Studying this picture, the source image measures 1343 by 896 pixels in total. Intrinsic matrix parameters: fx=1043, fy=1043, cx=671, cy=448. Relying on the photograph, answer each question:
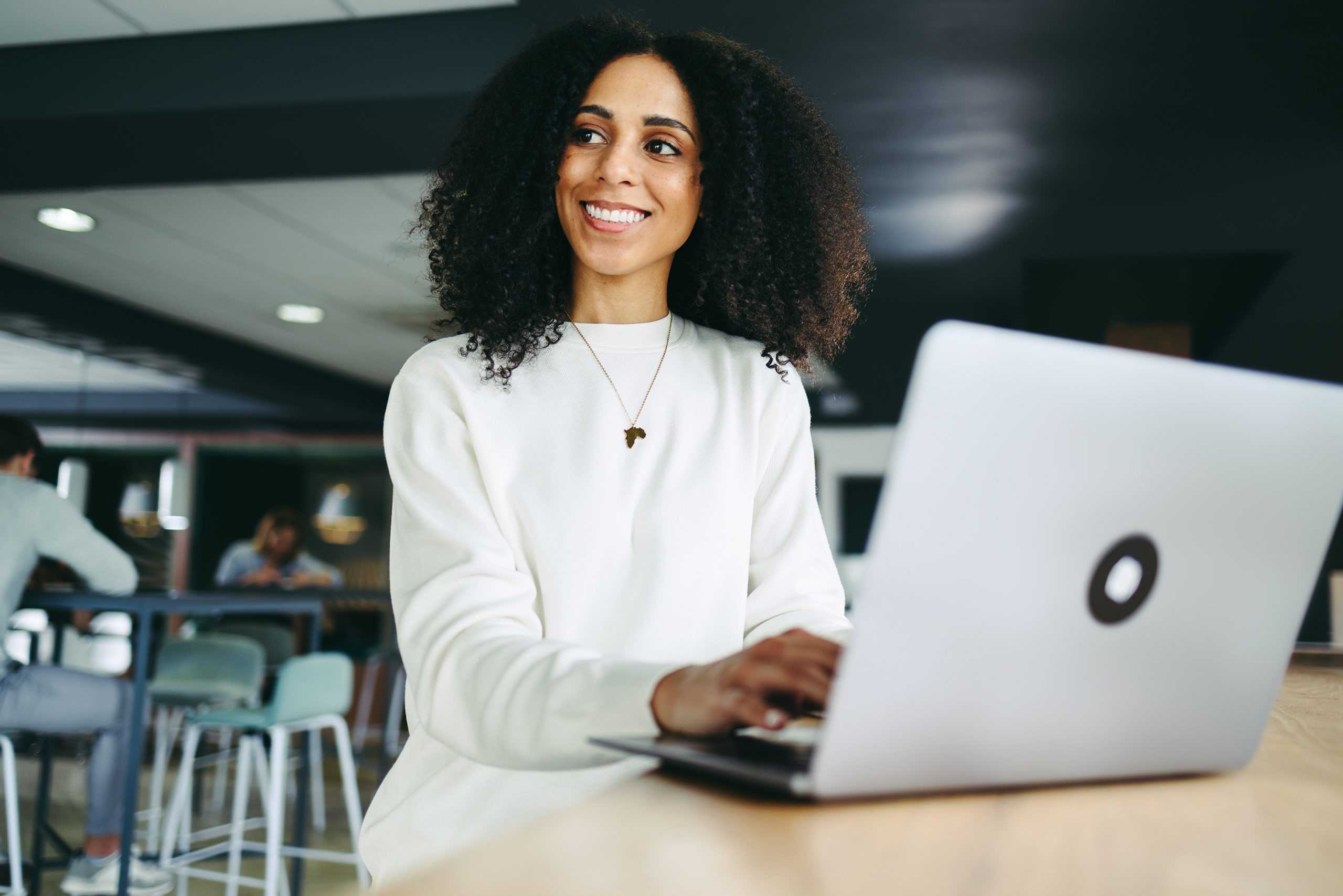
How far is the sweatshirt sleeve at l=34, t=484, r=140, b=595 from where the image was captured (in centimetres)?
316

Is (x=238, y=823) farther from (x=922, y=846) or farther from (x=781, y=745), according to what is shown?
(x=922, y=846)

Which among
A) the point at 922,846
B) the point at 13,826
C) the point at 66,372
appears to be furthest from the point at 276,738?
the point at 66,372

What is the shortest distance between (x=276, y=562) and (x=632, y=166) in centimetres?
599

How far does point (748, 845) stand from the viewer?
42 cm

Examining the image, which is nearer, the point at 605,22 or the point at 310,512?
the point at 605,22

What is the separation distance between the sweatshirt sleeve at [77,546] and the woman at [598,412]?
236cm

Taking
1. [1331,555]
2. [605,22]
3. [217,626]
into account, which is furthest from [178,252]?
[1331,555]

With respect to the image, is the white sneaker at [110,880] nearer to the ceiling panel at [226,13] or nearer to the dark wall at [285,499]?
the ceiling panel at [226,13]

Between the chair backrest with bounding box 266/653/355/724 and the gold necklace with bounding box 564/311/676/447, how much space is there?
7.59 ft

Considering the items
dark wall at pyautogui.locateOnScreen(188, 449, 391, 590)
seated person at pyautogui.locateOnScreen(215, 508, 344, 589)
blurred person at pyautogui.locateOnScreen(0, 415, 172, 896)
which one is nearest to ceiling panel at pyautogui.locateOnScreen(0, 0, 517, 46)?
blurred person at pyautogui.locateOnScreen(0, 415, 172, 896)

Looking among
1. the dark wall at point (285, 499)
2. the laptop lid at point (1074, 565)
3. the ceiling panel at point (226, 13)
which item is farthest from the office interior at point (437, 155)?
the dark wall at point (285, 499)

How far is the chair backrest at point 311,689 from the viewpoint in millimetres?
3125

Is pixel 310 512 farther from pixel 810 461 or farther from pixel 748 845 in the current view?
pixel 748 845

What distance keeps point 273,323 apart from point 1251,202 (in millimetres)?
5313
